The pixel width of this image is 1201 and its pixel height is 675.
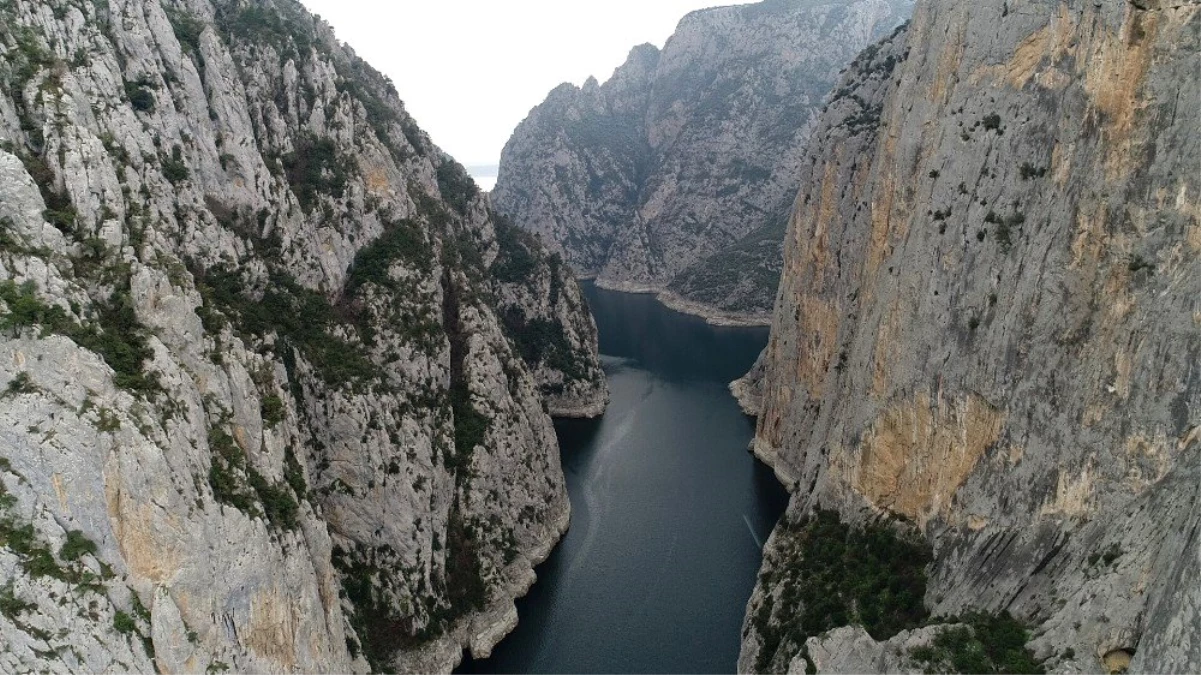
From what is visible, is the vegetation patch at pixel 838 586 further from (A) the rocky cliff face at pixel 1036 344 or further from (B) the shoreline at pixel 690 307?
(B) the shoreline at pixel 690 307

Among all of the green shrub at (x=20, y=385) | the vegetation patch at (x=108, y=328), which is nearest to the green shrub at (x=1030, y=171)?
the vegetation patch at (x=108, y=328)

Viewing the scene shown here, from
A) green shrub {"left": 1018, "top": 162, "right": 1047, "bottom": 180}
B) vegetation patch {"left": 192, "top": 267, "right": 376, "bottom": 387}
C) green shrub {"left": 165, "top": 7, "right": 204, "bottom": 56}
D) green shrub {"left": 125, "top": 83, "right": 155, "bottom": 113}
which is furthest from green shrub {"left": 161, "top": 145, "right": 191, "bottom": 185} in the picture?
green shrub {"left": 1018, "top": 162, "right": 1047, "bottom": 180}

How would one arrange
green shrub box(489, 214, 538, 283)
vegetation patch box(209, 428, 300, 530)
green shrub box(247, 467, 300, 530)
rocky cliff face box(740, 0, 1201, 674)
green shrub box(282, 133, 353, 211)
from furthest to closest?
green shrub box(489, 214, 538, 283) < green shrub box(282, 133, 353, 211) < green shrub box(247, 467, 300, 530) < vegetation patch box(209, 428, 300, 530) < rocky cliff face box(740, 0, 1201, 674)

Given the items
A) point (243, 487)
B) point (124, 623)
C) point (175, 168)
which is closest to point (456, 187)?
point (175, 168)

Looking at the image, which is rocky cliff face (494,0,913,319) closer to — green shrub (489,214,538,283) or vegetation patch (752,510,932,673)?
green shrub (489,214,538,283)

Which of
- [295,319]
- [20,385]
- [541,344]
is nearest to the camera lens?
[20,385]

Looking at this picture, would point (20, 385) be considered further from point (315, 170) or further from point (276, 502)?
point (315, 170)
